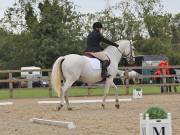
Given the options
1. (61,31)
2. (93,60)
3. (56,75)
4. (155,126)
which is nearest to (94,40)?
(93,60)

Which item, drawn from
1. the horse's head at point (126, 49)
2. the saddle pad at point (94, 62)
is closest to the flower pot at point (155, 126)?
the saddle pad at point (94, 62)

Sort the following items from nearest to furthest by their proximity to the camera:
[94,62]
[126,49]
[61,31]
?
[94,62]
[126,49]
[61,31]

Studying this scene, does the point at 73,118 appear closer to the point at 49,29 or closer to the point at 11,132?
the point at 11,132

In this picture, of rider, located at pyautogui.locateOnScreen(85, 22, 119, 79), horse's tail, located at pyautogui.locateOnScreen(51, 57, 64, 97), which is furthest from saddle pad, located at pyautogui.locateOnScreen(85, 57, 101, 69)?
horse's tail, located at pyautogui.locateOnScreen(51, 57, 64, 97)

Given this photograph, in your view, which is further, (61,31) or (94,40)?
(61,31)

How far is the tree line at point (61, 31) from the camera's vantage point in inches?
2280

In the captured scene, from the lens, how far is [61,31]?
58156 mm

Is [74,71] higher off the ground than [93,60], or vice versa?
[93,60]

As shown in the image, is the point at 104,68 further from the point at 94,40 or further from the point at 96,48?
the point at 94,40

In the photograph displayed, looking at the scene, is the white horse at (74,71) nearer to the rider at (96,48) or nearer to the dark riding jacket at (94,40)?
the rider at (96,48)

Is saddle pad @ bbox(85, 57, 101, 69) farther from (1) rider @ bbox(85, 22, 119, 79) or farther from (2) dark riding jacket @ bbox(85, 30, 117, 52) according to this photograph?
(2) dark riding jacket @ bbox(85, 30, 117, 52)

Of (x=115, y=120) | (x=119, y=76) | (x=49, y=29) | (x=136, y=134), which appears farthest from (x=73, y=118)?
(x=49, y=29)

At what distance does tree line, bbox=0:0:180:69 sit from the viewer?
57906 mm

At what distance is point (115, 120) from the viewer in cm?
1170
